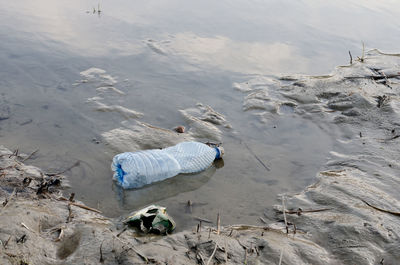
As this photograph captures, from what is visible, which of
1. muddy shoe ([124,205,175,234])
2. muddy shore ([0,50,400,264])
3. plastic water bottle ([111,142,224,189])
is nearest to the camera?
muddy shore ([0,50,400,264])

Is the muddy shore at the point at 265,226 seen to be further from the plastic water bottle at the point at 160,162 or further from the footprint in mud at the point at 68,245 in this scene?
the plastic water bottle at the point at 160,162

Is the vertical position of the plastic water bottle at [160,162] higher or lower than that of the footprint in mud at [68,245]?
lower

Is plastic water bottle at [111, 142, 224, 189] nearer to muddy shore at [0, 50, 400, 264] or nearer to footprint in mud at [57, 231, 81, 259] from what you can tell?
muddy shore at [0, 50, 400, 264]

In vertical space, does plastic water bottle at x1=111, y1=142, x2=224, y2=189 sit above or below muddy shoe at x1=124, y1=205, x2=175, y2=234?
below

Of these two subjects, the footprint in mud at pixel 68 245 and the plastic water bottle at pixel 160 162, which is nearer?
the footprint in mud at pixel 68 245

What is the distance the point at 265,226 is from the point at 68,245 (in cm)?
135

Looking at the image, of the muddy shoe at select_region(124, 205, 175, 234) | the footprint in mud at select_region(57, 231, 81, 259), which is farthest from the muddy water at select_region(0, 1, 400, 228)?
the footprint in mud at select_region(57, 231, 81, 259)

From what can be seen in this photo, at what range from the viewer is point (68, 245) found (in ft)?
6.80

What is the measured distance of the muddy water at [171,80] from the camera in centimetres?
305

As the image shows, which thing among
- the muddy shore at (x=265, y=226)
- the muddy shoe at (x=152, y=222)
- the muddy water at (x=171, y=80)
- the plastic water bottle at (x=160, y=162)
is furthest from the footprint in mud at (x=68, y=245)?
the plastic water bottle at (x=160, y=162)

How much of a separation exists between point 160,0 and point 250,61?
3.28 metres

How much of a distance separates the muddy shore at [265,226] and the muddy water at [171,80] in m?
0.18

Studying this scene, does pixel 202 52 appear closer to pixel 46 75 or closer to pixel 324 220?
pixel 46 75

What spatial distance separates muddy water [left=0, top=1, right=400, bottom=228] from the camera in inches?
120
